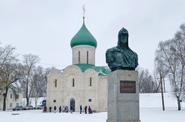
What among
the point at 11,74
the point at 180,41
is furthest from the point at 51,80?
the point at 180,41

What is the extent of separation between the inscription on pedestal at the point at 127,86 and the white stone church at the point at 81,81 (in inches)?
1255

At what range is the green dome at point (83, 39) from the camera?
154 feet

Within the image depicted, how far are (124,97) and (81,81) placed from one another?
33426 mm

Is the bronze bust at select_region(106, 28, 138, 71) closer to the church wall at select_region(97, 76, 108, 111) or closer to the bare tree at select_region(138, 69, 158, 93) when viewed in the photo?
the church wall at select_region(97, 76, 108, 111)

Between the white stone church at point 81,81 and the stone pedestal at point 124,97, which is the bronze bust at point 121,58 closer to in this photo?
the stone pedestal at point 124,97

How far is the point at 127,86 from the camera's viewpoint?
12.8 metres

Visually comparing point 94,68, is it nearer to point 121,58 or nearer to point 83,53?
point 83,53

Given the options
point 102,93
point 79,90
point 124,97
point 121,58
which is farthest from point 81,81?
point 124,97

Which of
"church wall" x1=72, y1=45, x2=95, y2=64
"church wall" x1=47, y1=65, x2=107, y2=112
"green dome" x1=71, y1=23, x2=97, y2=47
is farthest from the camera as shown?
"church wall" x1=72, y1=45, x2=95, y2=64

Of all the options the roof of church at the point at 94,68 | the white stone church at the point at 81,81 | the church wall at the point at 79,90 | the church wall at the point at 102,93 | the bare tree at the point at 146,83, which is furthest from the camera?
the bare tree at the point at 146,83

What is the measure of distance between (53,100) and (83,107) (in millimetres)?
5296

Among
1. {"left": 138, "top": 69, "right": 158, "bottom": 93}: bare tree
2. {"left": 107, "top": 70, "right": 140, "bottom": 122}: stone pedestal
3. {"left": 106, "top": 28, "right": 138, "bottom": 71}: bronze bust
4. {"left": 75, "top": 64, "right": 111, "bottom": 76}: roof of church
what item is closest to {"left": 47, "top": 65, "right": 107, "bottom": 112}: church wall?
{"left": 75, "top": 64, "right": 111, "bottom": 76}: roof of church

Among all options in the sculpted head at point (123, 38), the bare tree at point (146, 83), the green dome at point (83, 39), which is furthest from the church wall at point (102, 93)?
the sculpted head at point (123, 38)

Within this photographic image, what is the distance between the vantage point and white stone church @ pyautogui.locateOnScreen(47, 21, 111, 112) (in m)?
45.0
